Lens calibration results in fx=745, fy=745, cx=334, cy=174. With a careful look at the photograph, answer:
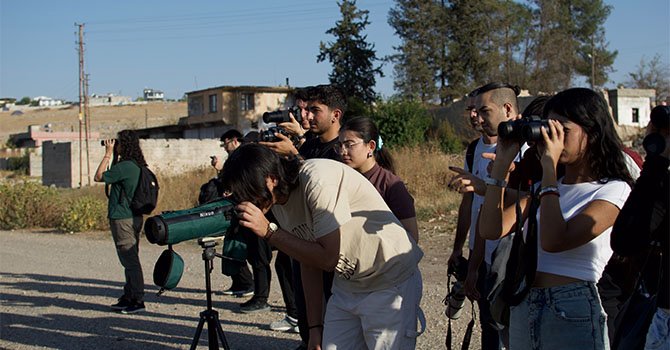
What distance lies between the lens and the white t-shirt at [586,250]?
306 centimetres

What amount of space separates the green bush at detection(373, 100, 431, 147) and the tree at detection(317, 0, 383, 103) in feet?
26.1

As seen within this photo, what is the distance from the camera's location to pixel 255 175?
134 inches

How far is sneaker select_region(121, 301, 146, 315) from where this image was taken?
8209 mm

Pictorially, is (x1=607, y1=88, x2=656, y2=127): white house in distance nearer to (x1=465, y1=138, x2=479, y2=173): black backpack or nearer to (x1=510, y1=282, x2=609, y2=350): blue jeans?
(x1=465, y1=138, x2=479, y2=173): black backpack

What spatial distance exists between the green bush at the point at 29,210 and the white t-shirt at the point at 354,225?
15243 mm

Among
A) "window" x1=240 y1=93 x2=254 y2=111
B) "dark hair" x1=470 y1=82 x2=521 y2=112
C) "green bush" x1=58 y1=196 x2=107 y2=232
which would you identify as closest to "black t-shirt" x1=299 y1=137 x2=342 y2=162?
"dark hair" x1=470 y1=82 x2=521 y2=112

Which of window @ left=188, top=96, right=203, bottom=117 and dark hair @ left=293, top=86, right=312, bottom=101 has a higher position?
window @ left=188, top=96, right=203, bottom=117

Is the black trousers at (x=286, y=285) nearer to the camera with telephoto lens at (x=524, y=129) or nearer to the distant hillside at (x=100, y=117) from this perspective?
the camera with telephoto lens at (x=524, y=129)

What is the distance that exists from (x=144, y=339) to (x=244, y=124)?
51307 mm

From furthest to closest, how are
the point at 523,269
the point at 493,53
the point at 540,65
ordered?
the point at 540,65, the point at 493,53, the point at 523,269

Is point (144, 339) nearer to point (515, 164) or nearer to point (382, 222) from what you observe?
point (382, 222)

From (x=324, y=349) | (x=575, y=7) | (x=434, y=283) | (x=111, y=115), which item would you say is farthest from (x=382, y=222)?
(x=111, y=115)

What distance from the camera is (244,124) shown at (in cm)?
5784

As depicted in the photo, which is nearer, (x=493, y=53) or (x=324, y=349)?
(x=324, y=349)
